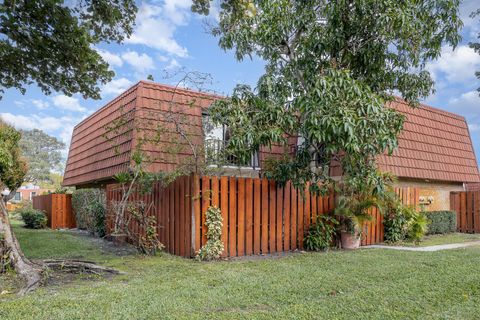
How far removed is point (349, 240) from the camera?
9406 millimetres

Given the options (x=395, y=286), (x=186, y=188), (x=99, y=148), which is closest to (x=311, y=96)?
(x=186, y=188)

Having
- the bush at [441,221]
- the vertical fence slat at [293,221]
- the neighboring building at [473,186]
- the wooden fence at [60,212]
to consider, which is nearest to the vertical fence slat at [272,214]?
the vertical fence slat at [293,221]

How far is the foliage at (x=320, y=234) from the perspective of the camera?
30.0 ft

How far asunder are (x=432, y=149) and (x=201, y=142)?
11.0m

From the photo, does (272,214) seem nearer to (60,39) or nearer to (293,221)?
(293,221)

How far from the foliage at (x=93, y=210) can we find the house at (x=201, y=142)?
0.75 meters

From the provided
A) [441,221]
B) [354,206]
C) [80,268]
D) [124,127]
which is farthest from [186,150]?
[441,221]

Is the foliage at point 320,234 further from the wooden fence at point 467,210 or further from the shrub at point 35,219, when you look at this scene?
the shrub at point 35,219

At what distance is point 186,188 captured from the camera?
319 inches

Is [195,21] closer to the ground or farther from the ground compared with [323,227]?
farther from the ground

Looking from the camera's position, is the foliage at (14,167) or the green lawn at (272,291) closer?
the green lawn at (272,291)

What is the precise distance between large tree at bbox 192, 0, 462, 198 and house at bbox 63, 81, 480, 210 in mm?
1867

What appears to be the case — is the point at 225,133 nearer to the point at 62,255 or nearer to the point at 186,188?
the point at 186,188

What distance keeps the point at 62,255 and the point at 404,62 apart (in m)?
9.40
